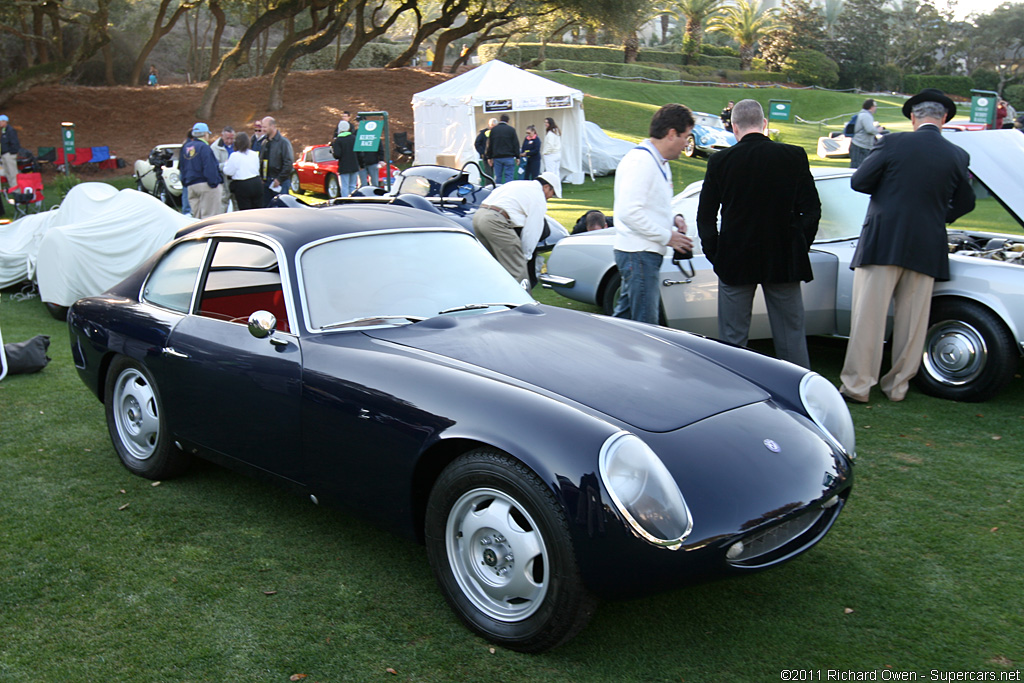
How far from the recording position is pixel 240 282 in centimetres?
432

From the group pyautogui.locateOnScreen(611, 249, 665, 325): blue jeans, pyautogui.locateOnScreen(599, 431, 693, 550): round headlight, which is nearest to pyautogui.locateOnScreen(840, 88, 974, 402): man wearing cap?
pyautogui.locateOnScreen(611, 249, 665, 325): blue jeans

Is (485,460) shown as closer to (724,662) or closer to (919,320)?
(724,662)

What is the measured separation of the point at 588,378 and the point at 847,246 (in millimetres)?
3977

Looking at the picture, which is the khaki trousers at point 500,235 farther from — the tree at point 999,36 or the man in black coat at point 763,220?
the tree at point 999,36

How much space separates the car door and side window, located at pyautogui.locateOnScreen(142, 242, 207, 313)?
12 cm

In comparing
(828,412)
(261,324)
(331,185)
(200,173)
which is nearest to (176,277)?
(261,324)

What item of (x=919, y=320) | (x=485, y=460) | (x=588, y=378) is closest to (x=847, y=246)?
(x=919, y=320)

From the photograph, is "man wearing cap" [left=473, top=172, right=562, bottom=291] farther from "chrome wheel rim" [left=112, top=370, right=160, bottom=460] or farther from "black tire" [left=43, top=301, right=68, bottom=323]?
"black tire" [left=43, top=301, right=68, bottom=323]

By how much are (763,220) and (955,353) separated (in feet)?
5.79

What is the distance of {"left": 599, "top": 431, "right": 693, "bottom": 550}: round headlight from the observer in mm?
2652

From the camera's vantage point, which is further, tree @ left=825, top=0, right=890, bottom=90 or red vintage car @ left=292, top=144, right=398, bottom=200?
tree @ left=825, top=0, right=890, bottom=90

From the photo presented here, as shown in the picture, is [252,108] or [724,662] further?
[252,108]

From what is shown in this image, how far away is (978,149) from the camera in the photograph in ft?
19.2

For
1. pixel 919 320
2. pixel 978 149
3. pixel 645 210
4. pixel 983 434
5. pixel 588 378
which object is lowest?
pixel 983 434
